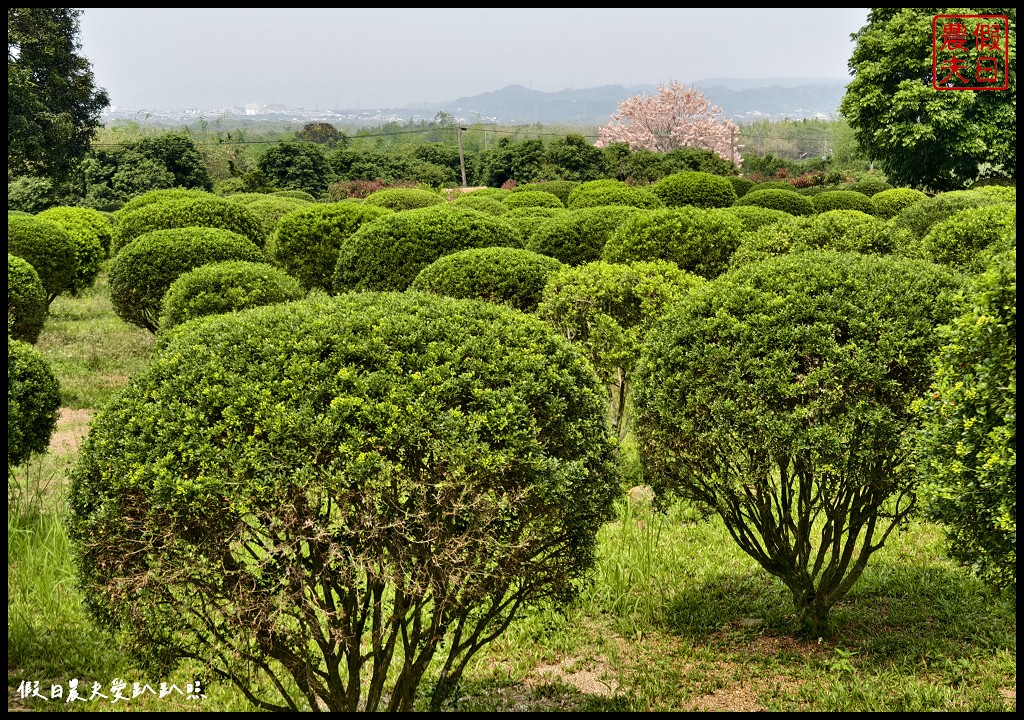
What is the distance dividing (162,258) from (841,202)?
15.6m

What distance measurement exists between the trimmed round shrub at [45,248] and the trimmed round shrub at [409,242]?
6372mm

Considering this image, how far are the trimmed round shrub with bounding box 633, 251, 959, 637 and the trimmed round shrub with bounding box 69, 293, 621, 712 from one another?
952 mm

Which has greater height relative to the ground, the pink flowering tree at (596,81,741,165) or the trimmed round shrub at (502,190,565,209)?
the pink flowering tree at (596,81,741,165)

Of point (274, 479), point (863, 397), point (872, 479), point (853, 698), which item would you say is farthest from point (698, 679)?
point (274, 479)

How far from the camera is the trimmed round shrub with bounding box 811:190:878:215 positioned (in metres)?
19.0

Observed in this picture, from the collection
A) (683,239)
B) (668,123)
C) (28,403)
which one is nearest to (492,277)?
(683,239)

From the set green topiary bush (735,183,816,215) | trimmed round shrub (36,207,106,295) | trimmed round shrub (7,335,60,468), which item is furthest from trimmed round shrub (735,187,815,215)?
trimmed round shrub (7,335,60,468)

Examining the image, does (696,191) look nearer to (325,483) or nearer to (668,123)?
(325,483)

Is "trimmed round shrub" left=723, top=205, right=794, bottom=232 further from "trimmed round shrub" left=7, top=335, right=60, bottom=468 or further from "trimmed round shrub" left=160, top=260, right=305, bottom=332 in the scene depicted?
"trimmed round shrub" left=7, top=335, right=60, bottom=468

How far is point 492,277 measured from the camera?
7.94 m

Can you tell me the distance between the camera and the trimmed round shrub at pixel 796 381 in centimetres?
385

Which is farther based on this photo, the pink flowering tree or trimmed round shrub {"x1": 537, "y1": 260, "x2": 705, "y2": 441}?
the pink flowering tree

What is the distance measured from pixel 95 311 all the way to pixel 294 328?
15331 mm

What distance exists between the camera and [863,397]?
3.86 m
